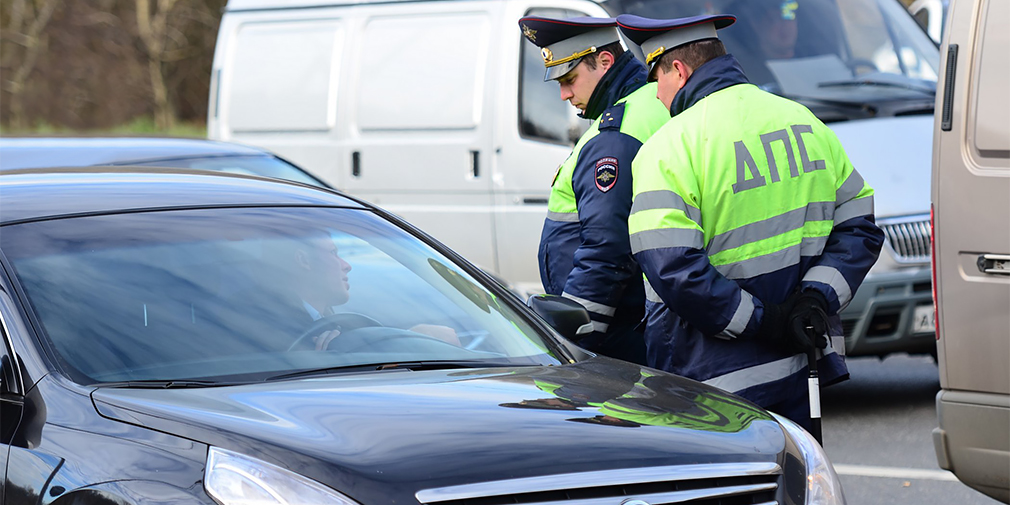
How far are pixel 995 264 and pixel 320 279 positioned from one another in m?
2.00

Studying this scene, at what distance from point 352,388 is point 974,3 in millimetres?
2453

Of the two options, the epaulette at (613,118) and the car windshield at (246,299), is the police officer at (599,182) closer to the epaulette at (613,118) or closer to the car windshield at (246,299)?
the epaulette at (613,118)

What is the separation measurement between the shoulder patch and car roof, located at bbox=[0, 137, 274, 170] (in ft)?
11.0

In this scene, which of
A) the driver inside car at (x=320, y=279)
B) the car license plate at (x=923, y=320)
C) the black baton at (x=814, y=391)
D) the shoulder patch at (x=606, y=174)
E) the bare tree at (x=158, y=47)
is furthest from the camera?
the bare tree at (x=158, y=47)

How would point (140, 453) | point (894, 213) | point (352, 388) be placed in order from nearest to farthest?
1. point (140, 453)
2. point (352, 388)
3. point (894, 213)

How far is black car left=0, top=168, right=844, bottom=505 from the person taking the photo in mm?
2617

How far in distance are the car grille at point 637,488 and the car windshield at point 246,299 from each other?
779 millimetres

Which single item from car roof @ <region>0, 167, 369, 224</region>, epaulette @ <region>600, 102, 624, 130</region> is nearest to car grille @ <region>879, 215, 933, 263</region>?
epaulette @ <region>600, 102, 624, 130</region>

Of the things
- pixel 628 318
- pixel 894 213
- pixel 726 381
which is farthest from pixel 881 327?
pixel 726 381

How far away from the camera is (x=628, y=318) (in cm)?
467

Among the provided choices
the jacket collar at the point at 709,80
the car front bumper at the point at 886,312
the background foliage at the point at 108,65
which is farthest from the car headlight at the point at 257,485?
the background foliage at the point at 108,65

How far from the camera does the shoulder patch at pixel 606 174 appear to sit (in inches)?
169

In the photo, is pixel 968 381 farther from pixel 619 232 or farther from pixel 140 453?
pixel 140 453

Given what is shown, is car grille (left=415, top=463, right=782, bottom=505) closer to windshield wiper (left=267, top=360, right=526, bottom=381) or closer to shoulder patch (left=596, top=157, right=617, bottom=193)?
windshield wiper (left=267, top=360, right=526, bottom=381)
